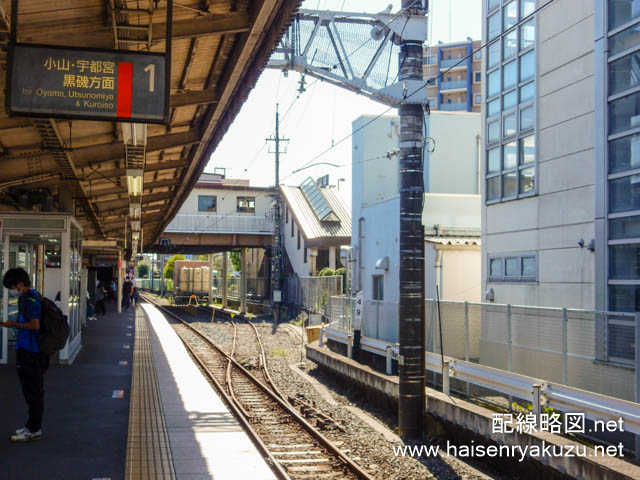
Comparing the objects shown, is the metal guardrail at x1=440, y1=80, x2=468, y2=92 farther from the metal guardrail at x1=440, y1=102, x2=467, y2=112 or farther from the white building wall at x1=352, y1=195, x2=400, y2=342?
the white building wall at x1=352, y1=195, x2=400, y2=342

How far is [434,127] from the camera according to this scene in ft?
86.6

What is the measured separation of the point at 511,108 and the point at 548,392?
28.2ft

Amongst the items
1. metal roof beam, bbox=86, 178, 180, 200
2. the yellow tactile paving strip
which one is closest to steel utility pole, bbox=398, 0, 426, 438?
the yellow tactile paving strip

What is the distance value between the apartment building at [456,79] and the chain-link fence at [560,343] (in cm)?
6453

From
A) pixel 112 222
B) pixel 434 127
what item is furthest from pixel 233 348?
pixel 434 127

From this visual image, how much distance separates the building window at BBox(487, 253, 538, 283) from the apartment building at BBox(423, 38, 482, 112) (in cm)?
5996

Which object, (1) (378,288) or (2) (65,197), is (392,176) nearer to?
(1) (378,288)

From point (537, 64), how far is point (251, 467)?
10696mm

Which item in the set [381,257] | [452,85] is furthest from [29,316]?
[452,85]

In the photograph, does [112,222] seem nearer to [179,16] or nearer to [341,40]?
[341,40]

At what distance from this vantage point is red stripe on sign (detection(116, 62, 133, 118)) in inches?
250

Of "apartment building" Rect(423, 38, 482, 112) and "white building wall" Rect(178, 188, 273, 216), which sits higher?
"apartment building" Rect(423, 38, 482, 112)

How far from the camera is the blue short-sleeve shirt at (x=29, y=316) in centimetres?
795

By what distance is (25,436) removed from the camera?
27.4 ft
